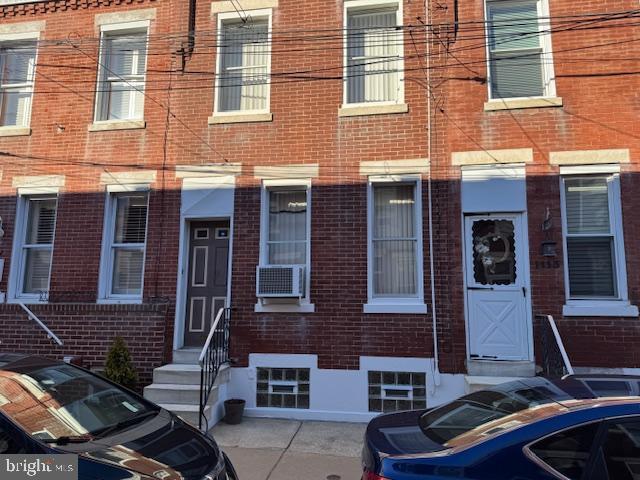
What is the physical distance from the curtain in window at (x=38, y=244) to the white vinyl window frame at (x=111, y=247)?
1.12 m

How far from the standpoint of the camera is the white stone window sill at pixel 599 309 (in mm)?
6414

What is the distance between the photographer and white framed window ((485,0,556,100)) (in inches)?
287

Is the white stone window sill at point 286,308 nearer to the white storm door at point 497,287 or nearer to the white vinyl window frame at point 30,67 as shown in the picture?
the white storm door at point 497,287

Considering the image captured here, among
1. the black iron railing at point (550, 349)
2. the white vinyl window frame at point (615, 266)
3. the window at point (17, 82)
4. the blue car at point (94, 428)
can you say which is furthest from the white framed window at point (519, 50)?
the window at point (17, 82)

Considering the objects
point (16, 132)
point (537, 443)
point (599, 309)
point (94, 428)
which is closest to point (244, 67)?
point (16, 132)

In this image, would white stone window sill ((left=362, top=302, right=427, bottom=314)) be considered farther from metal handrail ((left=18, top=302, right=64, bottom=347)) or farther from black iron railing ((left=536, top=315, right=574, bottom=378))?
metal handrail ((left=18, top=302, right=64, bottom=347))

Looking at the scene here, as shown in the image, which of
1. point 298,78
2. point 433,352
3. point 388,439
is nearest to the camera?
point 388,439

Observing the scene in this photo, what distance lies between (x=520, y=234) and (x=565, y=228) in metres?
0.67

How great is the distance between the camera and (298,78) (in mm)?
7875

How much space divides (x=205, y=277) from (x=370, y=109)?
408 centimetres

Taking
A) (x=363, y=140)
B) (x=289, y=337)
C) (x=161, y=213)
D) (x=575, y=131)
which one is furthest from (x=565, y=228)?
(x=161, y=213)

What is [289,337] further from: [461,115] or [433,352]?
[461,115]

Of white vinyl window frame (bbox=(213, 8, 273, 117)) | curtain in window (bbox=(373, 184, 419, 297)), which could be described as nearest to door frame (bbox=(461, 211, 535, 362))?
curtain in window (bbox=(373, 184, 419, 297))

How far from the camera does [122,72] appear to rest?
869cm
